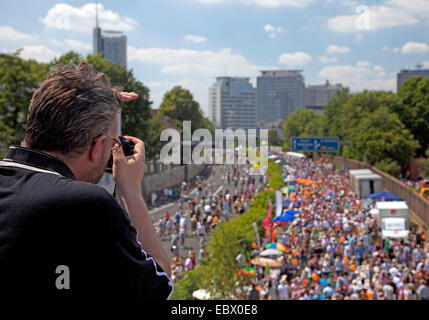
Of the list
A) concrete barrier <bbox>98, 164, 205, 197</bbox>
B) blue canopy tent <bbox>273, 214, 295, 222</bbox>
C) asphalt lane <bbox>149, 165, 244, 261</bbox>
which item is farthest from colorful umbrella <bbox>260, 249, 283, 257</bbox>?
concrete barrier <bbox>98, 164, 205, 197</bbox>

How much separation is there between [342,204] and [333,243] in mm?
7206

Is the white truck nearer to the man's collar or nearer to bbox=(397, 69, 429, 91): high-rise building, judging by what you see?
the man's collar

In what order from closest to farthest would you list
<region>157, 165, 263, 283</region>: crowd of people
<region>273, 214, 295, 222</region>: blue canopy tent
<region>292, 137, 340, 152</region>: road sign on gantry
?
<region>273, 214, 295, 222</region>: blue canopy tent → <region>157, 165, 263, 283</region>: crowd of people → <region>292, 137, 340, 152</region>: road sign on gantry

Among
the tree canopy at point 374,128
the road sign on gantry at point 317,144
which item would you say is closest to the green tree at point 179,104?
the road sign on gantry at point 317,144

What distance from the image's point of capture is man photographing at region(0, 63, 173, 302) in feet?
3.15

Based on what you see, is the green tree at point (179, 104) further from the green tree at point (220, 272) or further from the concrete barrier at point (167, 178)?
the green tree at point (220, 272)

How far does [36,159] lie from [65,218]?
0.16 m

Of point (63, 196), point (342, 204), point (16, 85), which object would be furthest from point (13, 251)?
point (16, 85)

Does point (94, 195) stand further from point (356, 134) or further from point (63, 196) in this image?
point (356, 134)

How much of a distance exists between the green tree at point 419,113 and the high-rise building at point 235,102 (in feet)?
174

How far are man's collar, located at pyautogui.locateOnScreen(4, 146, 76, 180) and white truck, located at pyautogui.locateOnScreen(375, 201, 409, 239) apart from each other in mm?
16188

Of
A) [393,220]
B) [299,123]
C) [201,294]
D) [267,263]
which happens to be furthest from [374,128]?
[299,123]

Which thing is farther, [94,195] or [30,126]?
[30,126]
